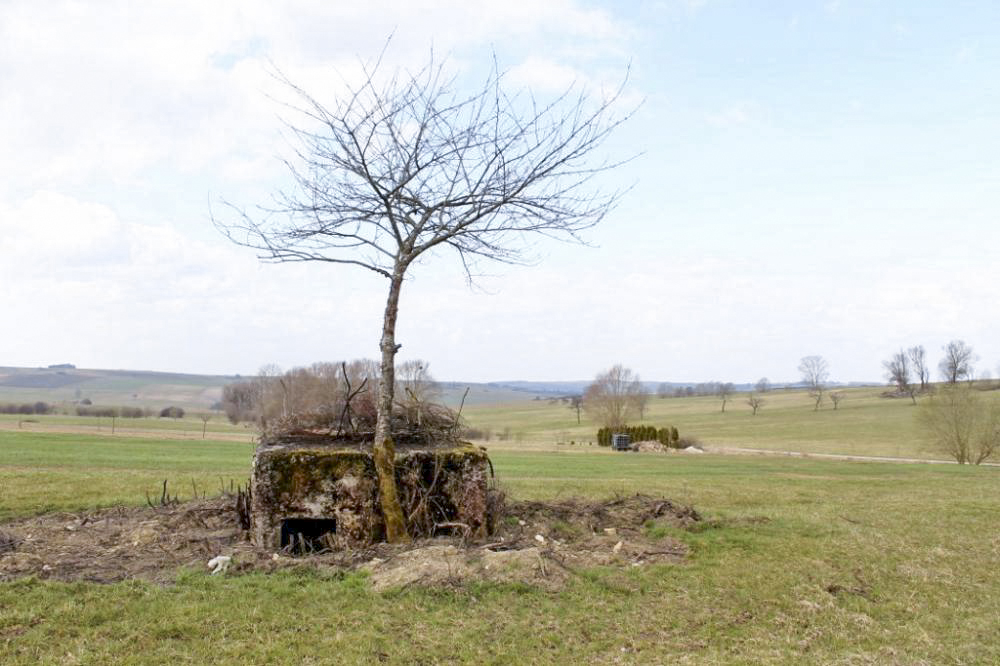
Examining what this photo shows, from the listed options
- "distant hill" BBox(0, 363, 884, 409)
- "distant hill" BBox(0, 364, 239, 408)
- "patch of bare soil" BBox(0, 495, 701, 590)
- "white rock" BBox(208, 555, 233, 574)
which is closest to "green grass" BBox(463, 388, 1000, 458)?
"distant hill" BBox(0, 363, 884, 409)

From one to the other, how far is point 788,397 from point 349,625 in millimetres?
136441

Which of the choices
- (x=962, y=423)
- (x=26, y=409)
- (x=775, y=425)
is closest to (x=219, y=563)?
(x=962, y=423)

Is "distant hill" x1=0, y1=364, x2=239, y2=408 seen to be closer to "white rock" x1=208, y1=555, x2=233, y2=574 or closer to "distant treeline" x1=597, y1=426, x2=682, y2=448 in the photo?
"distant treeline" x1=597, y1=426, x2=682, y2=448

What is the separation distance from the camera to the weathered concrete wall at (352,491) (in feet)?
26.7

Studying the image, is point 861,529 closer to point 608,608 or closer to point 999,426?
point 608,608

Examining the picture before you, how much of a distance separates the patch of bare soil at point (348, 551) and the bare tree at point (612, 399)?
56.7m

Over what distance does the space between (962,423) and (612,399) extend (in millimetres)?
36993

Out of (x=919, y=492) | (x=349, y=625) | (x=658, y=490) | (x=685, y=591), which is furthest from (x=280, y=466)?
(x=919, y=492)

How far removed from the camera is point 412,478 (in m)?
8.53

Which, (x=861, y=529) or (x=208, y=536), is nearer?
(x=208, y=536)

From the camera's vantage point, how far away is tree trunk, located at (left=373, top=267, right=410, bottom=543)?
26.8 ft

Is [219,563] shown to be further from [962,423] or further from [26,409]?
[26,409]

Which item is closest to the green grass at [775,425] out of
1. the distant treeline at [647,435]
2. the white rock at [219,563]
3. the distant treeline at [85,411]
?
the distant treeline at [647,435]

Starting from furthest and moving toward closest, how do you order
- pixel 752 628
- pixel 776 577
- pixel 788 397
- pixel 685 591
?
pixel 788 397 → pixel 776 577 → pixel 685 591 → pixel 752 628
